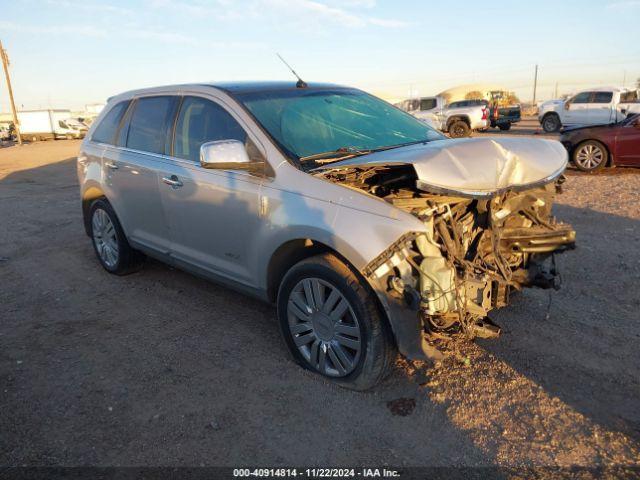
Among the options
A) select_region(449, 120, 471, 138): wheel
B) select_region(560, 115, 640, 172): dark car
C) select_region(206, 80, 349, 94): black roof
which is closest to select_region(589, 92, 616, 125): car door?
select_region(449, 120, 471, 138): wheel

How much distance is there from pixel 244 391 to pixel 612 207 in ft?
21.4

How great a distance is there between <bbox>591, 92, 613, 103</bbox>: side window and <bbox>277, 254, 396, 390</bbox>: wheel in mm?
20333

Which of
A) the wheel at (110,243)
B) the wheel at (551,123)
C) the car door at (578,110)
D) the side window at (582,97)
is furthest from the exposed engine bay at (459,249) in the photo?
the wheel at (551,123)

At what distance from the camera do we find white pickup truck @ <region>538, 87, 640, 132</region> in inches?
760

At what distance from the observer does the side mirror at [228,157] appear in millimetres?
3344

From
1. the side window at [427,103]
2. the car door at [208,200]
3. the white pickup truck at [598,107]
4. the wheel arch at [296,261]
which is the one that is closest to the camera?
the wheel arch at [296,261]

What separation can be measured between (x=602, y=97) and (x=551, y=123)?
312 cm

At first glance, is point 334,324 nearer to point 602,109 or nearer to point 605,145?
point 605,145

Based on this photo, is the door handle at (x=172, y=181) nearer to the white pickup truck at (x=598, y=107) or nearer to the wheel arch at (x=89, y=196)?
the wheel arch at (x=89, y=196)

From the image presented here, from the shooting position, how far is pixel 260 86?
417 centimetres

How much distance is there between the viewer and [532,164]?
328 centimetres

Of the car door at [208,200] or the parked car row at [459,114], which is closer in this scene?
the car door at [208,200]

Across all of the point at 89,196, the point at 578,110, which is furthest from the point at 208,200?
the point at 578,110

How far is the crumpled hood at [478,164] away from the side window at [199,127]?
0.96 meters
